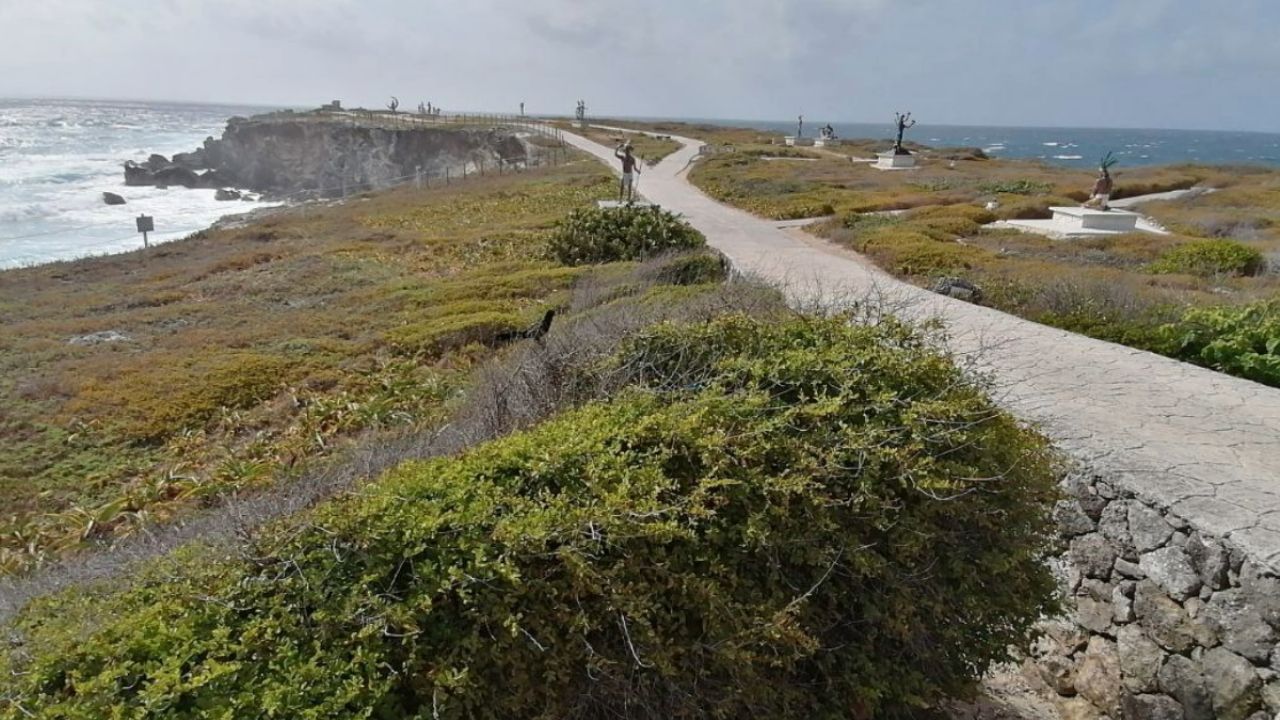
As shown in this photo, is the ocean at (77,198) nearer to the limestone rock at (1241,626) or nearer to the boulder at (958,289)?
the boulder at (958,289)

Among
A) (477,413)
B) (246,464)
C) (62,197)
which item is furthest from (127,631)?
(62,197)

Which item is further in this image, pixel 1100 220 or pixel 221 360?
pixel 1100 220

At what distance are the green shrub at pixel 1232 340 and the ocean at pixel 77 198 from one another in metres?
32.7

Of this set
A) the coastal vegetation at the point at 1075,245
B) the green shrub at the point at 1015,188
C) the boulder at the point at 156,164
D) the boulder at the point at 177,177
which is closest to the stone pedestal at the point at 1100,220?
the coastal vegetation at the point at 1075,245

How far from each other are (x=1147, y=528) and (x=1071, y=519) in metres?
0.45

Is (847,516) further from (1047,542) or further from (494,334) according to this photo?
(494,334)

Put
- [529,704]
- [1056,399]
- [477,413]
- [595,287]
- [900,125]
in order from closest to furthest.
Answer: [529,704], [477,413], [1056,399], [595,287], [900,125]

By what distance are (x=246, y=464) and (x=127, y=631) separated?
494cm

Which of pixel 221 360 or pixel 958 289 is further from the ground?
pixel 958 289

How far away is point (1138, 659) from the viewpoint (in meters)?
4.07

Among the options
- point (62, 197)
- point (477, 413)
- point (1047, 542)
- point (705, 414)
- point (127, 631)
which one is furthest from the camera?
point (62, 197)

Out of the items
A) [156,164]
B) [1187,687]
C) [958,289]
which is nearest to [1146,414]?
[1187,687]

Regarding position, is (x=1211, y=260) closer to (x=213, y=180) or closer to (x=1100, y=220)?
(x=1100, y=220)

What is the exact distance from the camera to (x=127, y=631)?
7.50 feet
